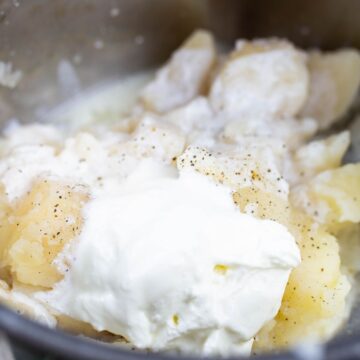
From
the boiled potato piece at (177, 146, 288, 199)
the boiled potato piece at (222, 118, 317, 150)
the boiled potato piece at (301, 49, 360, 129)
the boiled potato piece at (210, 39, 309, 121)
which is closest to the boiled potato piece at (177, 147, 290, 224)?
the boiled potato piece at (177, 146, 288, 199)

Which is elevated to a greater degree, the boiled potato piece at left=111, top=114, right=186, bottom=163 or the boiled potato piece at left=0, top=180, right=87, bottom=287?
the boiled potato piece at left=111, top=114, right=186, bottom=163

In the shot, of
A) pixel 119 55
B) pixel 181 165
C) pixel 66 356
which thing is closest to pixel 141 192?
pixel 181 165

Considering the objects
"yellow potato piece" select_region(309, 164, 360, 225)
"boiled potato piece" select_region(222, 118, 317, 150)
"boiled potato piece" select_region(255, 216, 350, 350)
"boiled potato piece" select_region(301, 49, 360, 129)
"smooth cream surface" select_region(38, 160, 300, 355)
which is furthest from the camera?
"boiled potato piece" select_region(301, 49, 360, 129)

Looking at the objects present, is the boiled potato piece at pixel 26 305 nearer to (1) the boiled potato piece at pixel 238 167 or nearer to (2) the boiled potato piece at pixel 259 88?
(1) the boiled potato piece at pixel 238 167

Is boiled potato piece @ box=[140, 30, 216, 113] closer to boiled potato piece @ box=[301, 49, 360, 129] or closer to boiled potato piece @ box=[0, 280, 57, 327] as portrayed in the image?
boiled potato piece @ box=[301, 49, 360, 129]

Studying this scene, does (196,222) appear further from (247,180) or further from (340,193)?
(340,193)

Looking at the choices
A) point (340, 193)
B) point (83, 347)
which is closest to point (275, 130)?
point (340, 193)
